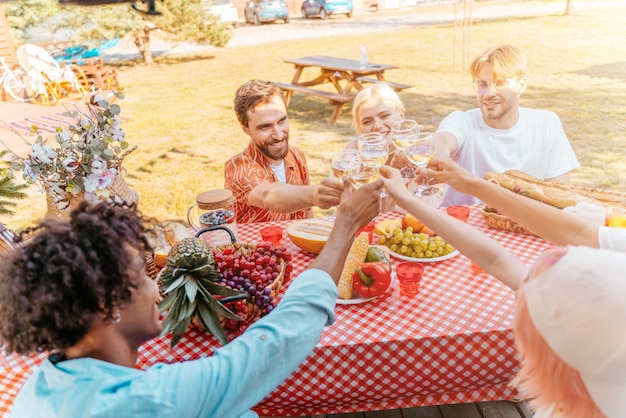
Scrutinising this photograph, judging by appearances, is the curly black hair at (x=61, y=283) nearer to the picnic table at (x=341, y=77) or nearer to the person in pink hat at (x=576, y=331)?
the person in pink hat at (x=576, y=331)

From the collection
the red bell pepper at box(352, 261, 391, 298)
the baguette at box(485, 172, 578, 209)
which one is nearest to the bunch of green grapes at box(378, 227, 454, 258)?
the red bell pepper at box(352, 261, 391, 298)

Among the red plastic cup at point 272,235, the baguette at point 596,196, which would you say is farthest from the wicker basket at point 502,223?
the red plastic cup at point 272,235

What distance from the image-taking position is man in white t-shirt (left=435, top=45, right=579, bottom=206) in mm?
3387

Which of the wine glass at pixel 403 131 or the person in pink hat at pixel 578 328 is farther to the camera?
the wine glass at pixel 403 131

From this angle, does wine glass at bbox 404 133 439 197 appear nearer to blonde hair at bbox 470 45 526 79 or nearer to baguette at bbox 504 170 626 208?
baguette at bbox 504 170 626 208

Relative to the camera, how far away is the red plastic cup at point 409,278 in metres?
2.17

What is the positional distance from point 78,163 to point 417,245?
1622 mm

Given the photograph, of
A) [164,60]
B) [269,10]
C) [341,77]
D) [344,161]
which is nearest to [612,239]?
[344,161]

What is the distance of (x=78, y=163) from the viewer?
93.0 inches

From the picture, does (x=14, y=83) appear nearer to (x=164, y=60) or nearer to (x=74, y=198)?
(x=164, y=60)

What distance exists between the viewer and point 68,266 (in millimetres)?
1200

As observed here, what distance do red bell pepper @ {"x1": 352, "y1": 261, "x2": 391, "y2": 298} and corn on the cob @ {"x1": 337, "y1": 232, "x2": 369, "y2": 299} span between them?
30 mm

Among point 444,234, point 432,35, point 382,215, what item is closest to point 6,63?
point 432,35

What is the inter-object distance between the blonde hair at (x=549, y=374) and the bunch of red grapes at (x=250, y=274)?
1015 mm
